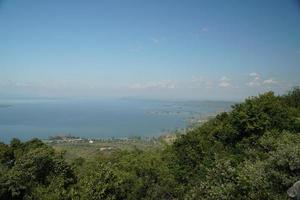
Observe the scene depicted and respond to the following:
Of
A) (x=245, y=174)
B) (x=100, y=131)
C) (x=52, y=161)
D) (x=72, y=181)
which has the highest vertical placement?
(x=245, y=174)

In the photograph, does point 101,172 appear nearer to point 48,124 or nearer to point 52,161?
point 52,161

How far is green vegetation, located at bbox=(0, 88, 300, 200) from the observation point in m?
10.2

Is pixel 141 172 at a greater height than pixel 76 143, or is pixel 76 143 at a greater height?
pixel 141 172

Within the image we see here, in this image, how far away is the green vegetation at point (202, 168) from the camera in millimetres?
10242

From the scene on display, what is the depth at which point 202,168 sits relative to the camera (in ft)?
66.7

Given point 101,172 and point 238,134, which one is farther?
point 238,134

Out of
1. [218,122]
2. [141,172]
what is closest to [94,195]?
[141,172]

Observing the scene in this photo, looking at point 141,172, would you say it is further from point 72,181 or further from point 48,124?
point 48,124

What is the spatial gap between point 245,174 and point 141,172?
35.0 feet

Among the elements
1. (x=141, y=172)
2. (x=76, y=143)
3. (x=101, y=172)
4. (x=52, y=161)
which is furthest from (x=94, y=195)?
(x=76, y=143)

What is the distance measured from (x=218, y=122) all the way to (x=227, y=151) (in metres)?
5.44

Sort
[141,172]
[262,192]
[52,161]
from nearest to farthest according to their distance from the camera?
[262,192]
[52,161]
[141,172]

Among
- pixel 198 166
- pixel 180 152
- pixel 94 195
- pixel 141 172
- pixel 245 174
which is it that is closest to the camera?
pixel 245 174

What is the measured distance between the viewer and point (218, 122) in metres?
26.0
